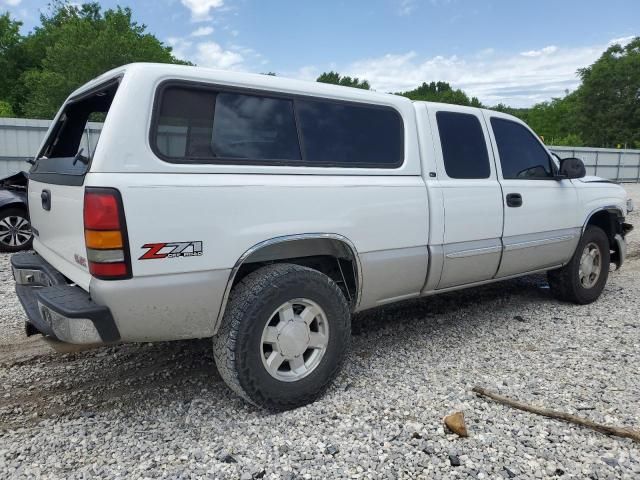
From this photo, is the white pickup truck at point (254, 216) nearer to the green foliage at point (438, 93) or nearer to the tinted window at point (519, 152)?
the tinted window at point (519, 152)

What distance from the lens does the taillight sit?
2309 mm

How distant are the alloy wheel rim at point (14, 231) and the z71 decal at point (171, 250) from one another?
6.28 meters

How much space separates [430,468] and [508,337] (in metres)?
2.12

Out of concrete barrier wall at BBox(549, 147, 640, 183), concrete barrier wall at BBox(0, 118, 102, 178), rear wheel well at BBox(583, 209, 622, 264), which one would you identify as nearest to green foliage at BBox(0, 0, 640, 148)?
concrete barrier wall at BBox(549, 147, 640, 183)

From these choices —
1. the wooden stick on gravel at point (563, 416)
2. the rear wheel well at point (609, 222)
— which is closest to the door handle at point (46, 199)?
the wooden stick on gravel at point (563, 416)

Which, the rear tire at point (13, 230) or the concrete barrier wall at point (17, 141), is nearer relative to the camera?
the rear tire at point (13, 230)

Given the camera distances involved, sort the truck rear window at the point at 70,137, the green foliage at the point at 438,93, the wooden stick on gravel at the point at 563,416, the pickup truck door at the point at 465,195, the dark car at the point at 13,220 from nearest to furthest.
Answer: the wooden stick on gravel at the point at 563,416 → the truck rear window at the point at 70,137 → the pickup truck door at the point at 465,195 → the dark car at the point at 13,220 → the green foliage at the point at 438,93

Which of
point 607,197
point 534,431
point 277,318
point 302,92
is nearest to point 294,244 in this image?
point 277,318

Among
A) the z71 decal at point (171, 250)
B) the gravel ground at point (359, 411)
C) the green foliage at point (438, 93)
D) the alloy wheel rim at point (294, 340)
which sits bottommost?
the gravel ground at point (359, 411)

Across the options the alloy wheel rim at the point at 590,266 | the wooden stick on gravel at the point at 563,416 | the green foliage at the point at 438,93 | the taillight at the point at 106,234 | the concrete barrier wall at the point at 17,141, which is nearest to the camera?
the taillight at the point at 106,234

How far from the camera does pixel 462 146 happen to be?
3.90m

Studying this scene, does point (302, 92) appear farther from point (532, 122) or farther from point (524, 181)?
point (532, 122)

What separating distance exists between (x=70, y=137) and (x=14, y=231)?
4798 mm

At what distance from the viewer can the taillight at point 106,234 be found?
2.31m
